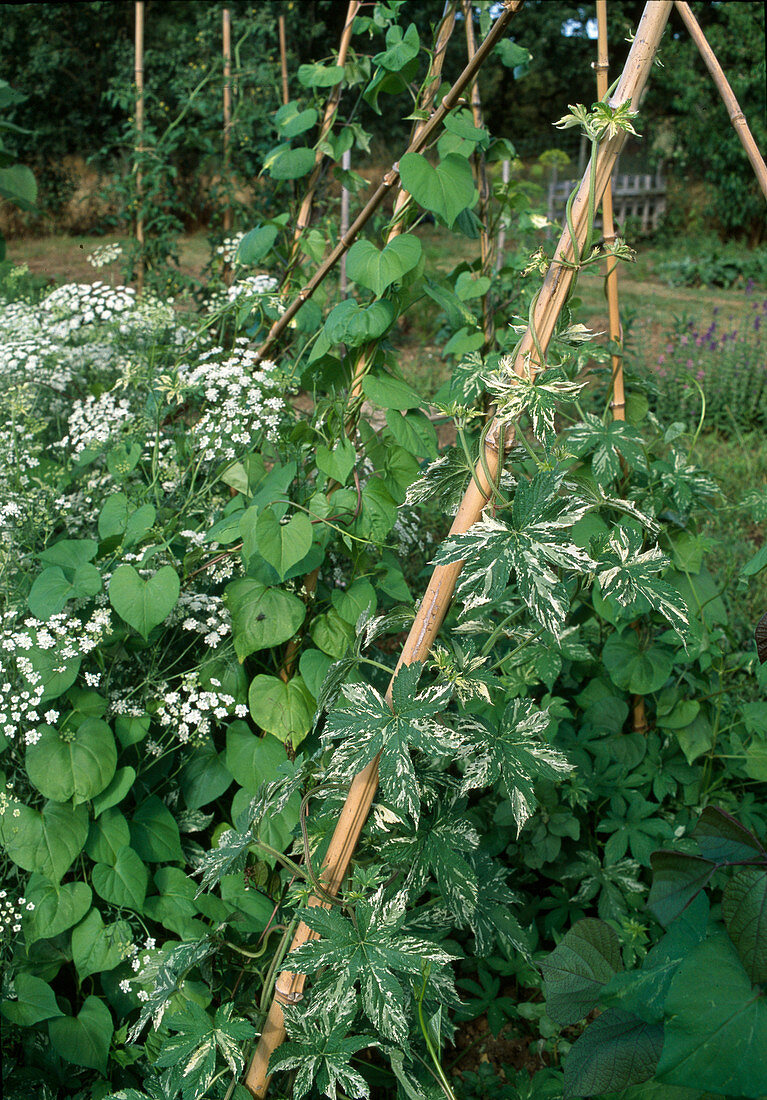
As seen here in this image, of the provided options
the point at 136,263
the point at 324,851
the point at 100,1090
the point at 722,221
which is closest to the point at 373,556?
the point at 324,851

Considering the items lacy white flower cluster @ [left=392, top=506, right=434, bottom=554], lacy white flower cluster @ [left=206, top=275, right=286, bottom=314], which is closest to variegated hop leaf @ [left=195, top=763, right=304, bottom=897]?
lacy white flower cluster @ [left=392, top=506, right=434, bottom=554]

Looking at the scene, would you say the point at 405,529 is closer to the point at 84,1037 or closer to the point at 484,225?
the point at 484,225

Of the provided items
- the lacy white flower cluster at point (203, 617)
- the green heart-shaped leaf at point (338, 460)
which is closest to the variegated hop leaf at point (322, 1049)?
the lacy white flower cluster at point (203, 617)

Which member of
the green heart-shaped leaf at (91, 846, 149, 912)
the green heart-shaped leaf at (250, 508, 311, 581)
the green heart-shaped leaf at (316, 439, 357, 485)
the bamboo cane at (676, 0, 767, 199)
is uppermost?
the bamboo cane at (676, 0, 767, 199)

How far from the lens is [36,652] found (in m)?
1.40

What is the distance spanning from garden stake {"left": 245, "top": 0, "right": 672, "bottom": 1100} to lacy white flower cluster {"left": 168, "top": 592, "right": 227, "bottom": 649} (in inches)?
21.7

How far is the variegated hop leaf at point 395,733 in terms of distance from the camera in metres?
0.91

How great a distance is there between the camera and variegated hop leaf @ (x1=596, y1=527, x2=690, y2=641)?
99cm

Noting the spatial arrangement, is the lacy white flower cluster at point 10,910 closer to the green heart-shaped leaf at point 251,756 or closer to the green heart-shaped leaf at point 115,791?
the green heart-shaped leaf at point 115,791

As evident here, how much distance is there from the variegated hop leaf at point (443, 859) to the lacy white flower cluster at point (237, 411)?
844 millimetres

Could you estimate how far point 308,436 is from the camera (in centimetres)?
164

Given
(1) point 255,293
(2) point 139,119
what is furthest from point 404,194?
(2) point 139,119

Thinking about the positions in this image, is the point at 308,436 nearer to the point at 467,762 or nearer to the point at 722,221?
the point at 467,762

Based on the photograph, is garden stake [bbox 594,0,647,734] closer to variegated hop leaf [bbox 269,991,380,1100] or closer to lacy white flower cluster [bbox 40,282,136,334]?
variegated hop leaf [bbox 269,991,380,1100]
